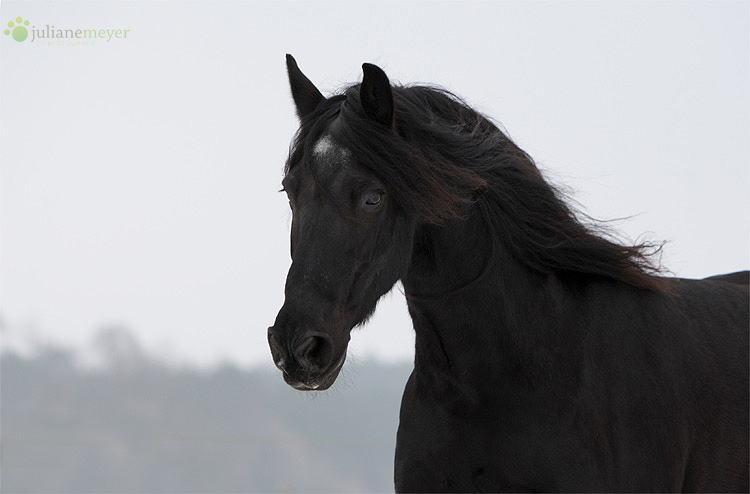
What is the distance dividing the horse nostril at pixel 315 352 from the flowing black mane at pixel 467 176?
0.55 meters

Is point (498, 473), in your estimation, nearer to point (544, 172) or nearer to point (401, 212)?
point (401, 212)

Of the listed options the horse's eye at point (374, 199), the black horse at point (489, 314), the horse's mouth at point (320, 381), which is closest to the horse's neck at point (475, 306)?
the black horse at point (489, 314)

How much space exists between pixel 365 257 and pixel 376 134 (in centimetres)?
41

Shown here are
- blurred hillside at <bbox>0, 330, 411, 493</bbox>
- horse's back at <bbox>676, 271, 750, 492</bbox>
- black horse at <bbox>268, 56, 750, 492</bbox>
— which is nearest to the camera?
black horse at <bbox>268, 56, 750, 492</bbox>

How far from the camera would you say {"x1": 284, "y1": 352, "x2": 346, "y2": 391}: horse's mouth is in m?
2.20

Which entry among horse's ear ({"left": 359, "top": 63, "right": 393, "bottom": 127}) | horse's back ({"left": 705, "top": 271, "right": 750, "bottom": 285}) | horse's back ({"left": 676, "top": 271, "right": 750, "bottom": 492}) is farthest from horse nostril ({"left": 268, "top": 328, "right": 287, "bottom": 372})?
horse's back ({"left": 705, "top": 271, "right": 750, "bottom": 285})

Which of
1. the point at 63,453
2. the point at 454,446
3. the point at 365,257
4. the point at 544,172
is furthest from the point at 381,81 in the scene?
the point at 63,453

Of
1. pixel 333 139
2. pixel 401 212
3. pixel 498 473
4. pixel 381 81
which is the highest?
pixel 381 81

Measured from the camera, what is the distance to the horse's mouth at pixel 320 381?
7.20ft

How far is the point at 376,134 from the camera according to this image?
2.51 meters

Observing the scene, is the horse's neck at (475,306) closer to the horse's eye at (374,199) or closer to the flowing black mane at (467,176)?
the flowing black mane at (467,176)

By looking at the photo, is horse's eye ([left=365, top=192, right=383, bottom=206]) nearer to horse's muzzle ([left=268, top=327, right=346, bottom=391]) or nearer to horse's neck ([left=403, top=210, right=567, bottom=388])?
horse's neck ([left=403, top=210, right=567, bottom=388])

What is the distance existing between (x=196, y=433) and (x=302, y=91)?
21.4 feet

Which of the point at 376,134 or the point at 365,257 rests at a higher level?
the point at 376,134
